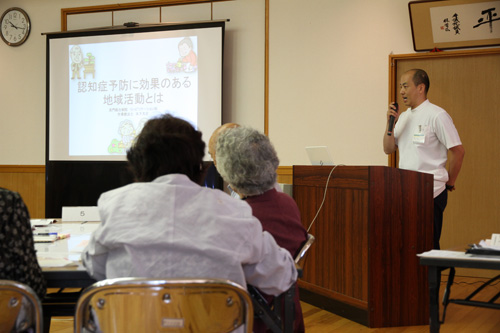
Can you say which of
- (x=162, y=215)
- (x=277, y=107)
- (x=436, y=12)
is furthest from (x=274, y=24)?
(x=162, y=215)

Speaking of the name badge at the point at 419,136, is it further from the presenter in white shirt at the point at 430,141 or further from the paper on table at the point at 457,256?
the paper on table at the point at 457,256

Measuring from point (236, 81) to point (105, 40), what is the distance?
149 cm

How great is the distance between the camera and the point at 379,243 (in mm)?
3441

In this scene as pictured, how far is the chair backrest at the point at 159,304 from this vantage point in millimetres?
1336

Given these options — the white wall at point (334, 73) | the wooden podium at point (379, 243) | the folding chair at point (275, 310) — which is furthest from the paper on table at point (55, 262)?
the white wall at point (334, 73)

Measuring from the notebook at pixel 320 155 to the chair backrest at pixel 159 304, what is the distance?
254 centimetres

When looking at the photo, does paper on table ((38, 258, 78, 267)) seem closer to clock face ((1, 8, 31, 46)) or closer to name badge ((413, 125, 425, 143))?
name badge ((413, 125, 425, 143))

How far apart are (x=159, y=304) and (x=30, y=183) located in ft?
18.1

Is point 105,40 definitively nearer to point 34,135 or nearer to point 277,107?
point 34,135

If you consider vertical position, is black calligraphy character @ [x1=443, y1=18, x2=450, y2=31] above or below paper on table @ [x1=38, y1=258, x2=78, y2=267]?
above

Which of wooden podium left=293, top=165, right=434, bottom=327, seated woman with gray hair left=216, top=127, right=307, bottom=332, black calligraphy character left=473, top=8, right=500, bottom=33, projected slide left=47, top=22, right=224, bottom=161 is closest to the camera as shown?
seated woman with gray hair left=216, top=127, right=307, bottom=332

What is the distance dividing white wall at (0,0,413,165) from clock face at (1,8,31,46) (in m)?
2.29

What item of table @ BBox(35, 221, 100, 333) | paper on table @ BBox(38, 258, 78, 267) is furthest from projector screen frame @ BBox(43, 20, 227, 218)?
paper on table @ BBox(38, 258, 78, 267)

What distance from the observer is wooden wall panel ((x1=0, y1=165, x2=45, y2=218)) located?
6371mm
